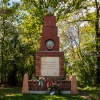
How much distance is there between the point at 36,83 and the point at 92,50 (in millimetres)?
11336

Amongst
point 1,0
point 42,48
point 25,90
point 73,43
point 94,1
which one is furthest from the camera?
point 73,43

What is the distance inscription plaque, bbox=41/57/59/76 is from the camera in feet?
60.1

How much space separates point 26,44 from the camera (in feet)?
100

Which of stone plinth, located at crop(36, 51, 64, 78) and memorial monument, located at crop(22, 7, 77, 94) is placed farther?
stone plinth, located at crop(36, 51, 64, 78)

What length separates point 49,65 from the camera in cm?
1827

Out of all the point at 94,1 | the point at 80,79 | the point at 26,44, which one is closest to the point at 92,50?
the point at 80,79

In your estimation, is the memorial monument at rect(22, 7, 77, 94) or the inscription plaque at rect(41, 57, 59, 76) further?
the inscription plaque at rect(41, 57, 59, 76)

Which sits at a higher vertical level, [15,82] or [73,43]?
[73,43]

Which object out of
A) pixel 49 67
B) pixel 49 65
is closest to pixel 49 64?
pixel 49 65

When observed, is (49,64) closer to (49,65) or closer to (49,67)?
(49,65)

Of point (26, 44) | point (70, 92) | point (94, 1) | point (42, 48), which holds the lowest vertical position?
point (70, 92)

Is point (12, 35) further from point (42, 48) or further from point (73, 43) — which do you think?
point (73, 43)

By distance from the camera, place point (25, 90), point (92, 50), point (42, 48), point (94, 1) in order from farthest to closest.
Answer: point (94, 1)
point (92, 50)
point (42, 48)
point (25, 90)

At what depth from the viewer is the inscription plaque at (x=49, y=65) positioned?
18328 millimetres
